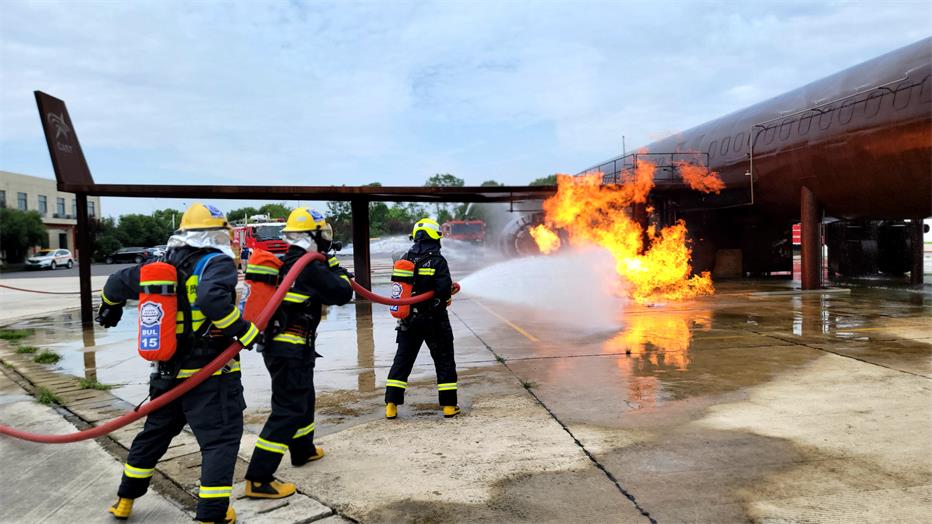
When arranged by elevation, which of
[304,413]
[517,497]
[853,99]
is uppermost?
[853,99]

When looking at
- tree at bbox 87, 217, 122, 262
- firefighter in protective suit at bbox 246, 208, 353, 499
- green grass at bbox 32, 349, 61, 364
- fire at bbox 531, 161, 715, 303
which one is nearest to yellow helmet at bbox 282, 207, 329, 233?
firefighter in protective suit at bbox 246, 208, 353, 499

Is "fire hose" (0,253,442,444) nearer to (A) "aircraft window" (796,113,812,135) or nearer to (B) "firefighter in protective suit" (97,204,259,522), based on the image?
(B) "firefighter in protective suit" (97,204,259,522)

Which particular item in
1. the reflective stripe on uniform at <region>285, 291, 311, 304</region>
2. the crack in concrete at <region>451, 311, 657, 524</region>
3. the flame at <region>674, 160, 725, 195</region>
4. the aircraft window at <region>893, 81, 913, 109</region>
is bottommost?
the crack in concrete at <region>451, 311, 657, 524</region>

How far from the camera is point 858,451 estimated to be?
4.51m

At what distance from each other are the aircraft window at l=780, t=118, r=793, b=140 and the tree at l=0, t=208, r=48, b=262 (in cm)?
5500

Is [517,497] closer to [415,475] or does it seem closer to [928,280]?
[415,475]

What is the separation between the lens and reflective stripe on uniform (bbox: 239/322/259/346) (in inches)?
142

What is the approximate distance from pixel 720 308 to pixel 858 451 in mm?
9142

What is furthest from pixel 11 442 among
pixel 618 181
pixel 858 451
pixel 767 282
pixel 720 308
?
pixel 767 282

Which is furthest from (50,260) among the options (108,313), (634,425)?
(634,425)

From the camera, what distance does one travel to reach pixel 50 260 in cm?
4416

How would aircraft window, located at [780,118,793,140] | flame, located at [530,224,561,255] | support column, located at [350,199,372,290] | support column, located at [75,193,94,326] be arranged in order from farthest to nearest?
flame, located at [530,224,561,255], support column, located at [350,199,372,290], aircraft window, located at [780,118,793,140], support column, located at [75,193,94,326]

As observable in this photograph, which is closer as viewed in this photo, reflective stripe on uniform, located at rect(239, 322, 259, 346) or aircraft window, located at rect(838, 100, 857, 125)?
reflective stripe on uniform, located at rect(239, 322, 259, 346)

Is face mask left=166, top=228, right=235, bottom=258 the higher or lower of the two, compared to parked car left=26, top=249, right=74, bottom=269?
lower
